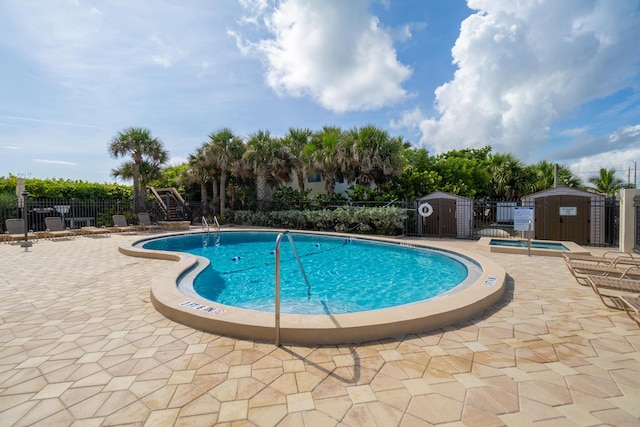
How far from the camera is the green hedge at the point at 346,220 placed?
13539 mm

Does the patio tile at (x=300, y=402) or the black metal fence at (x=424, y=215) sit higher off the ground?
the black metal fence at (x=424, y=215)

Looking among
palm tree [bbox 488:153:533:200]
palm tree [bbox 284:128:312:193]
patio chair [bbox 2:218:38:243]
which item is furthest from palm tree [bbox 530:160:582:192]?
patio chair [bbox 2:218:38:243]

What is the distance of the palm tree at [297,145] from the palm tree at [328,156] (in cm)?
106

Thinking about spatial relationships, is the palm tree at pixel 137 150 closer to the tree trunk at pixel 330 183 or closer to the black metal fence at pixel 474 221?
the tree trunk at pixel 330 183

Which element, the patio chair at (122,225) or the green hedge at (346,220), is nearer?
the green hedge at (346,220)

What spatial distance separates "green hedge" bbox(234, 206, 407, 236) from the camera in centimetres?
1354

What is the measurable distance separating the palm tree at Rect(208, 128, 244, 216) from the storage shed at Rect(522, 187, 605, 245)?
53.4ft

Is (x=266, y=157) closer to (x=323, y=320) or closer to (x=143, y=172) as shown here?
(x=143, y=172)

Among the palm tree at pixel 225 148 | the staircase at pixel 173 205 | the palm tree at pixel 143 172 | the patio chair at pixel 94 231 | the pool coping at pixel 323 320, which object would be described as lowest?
the pool coping at pixel 323 320

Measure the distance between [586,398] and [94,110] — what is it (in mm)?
11823

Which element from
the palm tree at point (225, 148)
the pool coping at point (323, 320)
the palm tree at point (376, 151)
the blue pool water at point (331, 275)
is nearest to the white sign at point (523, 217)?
the blue pool water at point (331, 275)

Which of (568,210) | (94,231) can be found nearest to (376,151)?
(568,210)

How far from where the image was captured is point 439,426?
1.87m

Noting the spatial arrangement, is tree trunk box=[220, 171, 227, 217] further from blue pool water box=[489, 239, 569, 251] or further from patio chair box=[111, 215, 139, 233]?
blue pool water box=[489, 239, 569, 251]
